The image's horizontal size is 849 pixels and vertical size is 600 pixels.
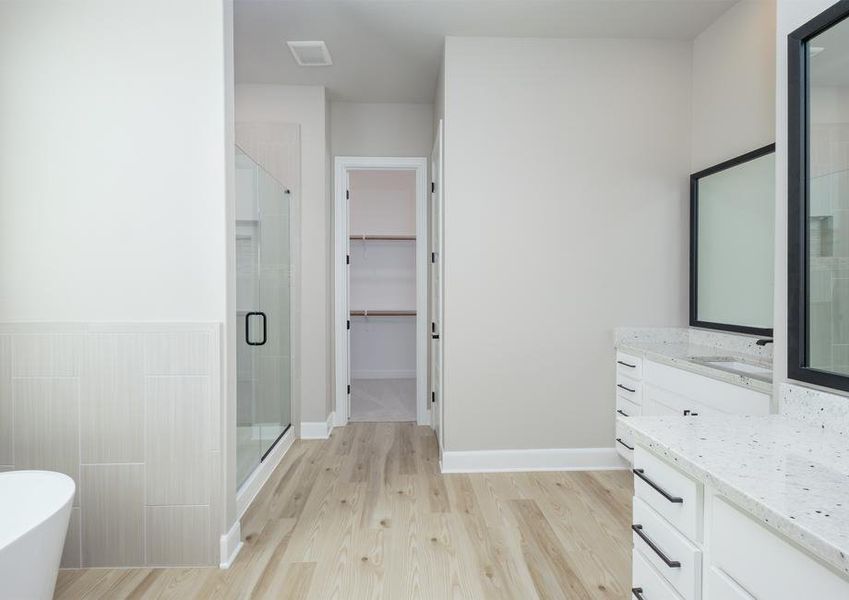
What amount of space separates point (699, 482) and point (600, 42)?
9.71 ft

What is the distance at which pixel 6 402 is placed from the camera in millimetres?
2055

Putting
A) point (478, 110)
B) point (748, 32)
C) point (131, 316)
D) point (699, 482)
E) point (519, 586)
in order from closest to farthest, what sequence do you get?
point (699, 482) → point (519, 586) → point (131, 316) → point (748, 32) → point (478, 110)

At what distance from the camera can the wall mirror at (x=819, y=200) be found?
1.38 meters

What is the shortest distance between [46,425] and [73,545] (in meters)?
0.52

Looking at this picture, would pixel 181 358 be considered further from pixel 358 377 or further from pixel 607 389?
pixel 358 377

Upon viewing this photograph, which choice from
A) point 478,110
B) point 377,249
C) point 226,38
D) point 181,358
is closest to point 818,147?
point 478,110

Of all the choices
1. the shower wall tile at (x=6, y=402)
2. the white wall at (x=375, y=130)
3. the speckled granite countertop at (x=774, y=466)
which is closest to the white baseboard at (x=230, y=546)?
the shower wall tile at (x=6, y=402)

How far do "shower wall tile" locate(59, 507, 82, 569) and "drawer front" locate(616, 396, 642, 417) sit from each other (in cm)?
286

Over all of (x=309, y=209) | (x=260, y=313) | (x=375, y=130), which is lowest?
(x=260, y=313)

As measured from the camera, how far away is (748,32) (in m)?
2.70

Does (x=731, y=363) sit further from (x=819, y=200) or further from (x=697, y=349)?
(x=819, y=200)

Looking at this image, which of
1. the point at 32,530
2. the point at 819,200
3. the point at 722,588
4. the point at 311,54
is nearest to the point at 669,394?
the point at 819,200

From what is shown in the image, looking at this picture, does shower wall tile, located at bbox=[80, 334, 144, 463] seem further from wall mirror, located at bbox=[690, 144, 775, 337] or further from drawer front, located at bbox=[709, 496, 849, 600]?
wall mirror, located at bbox=[690, 144, 775, 337]

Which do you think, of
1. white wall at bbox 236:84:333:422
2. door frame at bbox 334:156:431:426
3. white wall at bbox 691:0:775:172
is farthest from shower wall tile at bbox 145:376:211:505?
white wall at bbox 691:0:775:172
